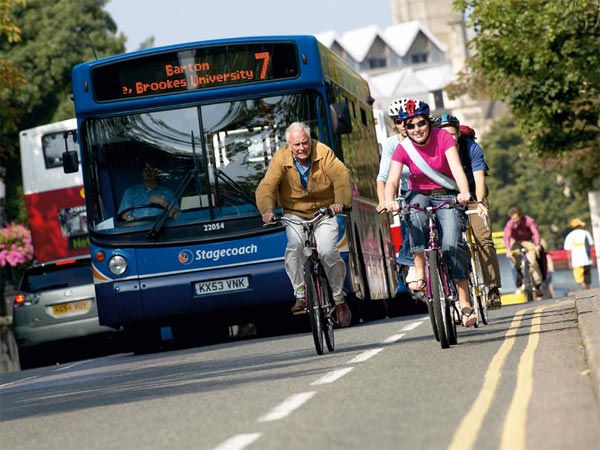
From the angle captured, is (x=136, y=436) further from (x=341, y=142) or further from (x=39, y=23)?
(x=39, y=23)

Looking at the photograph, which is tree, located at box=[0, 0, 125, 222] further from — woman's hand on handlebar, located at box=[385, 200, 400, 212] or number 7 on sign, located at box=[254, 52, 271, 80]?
woman's hand on handlebar, located at box=[385, 200, 400, 212]

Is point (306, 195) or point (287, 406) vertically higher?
point (306, 195)

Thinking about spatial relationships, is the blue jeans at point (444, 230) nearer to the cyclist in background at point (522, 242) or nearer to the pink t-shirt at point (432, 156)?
the pink t-shirt at point (432, 156)

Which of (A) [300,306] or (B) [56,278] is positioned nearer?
(A) [300,306]

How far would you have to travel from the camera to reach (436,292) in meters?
12.6

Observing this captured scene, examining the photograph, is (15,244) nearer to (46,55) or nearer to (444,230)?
(46,55)

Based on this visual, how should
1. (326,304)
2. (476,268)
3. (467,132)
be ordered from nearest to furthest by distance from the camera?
(326,304)
(467,132)
(476,268)

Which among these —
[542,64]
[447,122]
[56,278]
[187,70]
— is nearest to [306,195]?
[447,122]

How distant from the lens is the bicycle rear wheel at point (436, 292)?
495 inches

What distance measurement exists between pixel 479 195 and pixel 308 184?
4.75ft

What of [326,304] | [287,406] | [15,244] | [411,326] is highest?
[15,244]

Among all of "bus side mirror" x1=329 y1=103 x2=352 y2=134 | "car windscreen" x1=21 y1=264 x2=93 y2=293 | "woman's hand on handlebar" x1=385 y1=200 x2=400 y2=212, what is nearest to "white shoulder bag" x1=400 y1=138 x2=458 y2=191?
"woman's hand on handlebar" x1=385 y1=200 x2=400 y2=212

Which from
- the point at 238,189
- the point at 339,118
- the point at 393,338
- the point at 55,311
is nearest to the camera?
the point at 393,338

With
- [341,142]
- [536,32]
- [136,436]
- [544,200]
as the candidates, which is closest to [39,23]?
[536,32]
